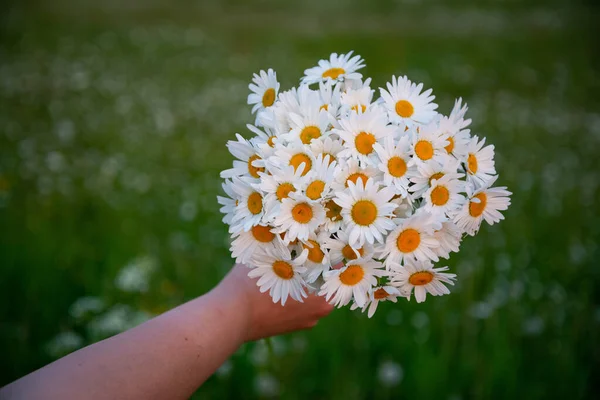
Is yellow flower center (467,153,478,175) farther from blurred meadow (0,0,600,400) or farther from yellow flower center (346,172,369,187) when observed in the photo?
blurred meadow (0,0,600,400)

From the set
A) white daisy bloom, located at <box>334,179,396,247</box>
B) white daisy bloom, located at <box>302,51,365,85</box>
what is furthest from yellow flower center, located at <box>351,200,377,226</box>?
white daisy bloom, located at <box>302,51,365,85</box>

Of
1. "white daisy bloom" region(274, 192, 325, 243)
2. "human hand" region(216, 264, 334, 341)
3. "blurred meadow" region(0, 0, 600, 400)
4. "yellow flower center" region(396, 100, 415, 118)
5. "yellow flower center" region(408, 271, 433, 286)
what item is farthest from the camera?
"blurred meadow" region(0, 0, 600, 400)

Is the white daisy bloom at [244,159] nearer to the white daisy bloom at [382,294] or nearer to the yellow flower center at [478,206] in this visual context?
the white daisy bloom at [382,294]

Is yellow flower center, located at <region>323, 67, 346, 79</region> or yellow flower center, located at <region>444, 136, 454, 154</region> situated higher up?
yellow flower center, located at <region>323, 67, 346, 79</region>

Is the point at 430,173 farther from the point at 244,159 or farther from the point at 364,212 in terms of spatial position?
the point at 244,159

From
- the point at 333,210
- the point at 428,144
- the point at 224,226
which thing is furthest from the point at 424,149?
the point at 224,226

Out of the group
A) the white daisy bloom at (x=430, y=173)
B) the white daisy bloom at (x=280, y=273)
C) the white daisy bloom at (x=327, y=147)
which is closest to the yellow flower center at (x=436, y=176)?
the white daisy bloom at (x=430, y=173)

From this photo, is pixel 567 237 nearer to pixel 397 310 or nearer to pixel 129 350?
pixel 397 310
